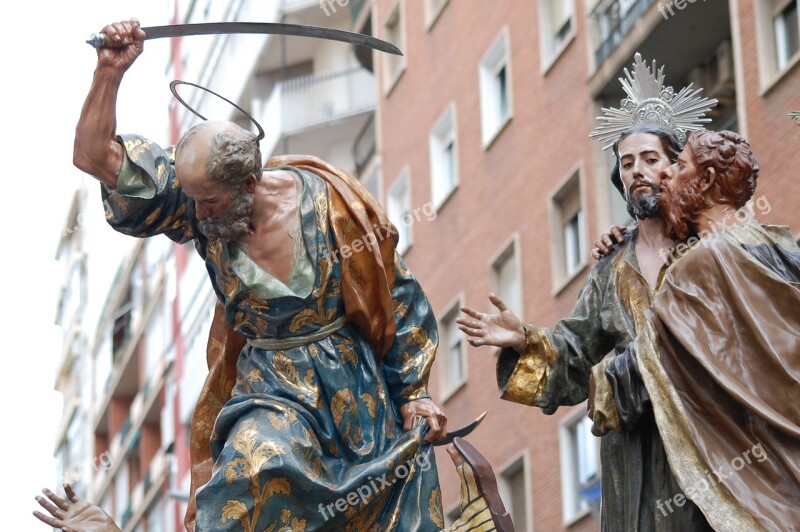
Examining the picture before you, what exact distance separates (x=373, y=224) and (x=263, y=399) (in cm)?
102

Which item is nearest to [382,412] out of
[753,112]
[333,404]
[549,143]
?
[333,404]

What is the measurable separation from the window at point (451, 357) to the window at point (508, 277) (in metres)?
0.93

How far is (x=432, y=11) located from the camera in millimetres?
39000

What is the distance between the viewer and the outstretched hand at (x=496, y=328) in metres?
11.7

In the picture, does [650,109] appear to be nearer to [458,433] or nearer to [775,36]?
[458,433]

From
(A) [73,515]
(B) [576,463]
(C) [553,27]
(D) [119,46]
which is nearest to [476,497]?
(A) [73,515]

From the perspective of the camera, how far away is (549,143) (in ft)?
109

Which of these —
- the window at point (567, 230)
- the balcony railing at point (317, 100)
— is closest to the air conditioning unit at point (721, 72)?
the window at point (567, 230)

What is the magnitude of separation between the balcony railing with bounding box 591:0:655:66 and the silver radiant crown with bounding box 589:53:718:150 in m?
16.8

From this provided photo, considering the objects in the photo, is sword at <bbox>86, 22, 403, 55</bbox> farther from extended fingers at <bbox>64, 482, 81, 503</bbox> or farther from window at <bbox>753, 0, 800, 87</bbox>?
window at <bbox>753, 0, 800, 87</bbox>

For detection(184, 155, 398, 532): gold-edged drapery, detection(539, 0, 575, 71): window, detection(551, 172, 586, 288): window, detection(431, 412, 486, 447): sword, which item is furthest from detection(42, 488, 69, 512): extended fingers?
detection(539, 0, 575, 71): window

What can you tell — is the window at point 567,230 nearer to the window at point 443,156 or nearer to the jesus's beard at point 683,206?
the window at point 443,156

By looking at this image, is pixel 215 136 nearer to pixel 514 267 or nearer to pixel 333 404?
pixel 333 404

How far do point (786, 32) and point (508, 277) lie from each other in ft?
30.3
